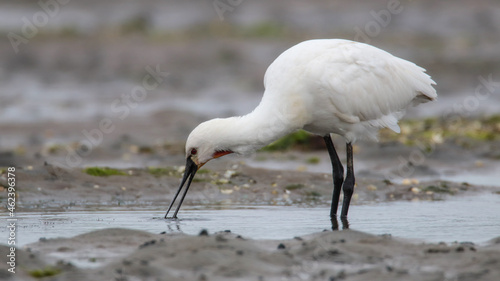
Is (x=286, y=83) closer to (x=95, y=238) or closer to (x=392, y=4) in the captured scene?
(x=95, y=238)

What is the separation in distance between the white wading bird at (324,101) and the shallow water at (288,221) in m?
0.39

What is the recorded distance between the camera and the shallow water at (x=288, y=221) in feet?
26.2

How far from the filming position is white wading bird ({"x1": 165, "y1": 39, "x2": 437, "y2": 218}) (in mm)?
8367

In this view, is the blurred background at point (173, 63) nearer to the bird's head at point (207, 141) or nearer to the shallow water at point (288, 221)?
the shallow water at point (288, 221)

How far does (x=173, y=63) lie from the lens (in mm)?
26734

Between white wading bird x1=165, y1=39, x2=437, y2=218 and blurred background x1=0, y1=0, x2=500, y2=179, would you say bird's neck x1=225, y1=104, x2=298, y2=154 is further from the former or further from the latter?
blurred background x1=0, y1=0, x2=500, y2=179

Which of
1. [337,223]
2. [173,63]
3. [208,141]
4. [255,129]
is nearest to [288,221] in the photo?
[337,223]

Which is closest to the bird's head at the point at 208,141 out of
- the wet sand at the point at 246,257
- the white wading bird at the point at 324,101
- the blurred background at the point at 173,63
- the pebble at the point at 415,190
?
the white wading bird at the point at 324,101

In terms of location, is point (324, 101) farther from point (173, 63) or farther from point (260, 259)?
point (173, 63)

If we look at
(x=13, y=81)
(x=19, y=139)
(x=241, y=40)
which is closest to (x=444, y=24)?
(x=241, y=40)

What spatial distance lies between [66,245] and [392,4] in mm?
29510

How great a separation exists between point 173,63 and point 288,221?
18.5m

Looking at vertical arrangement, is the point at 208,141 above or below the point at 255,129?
below

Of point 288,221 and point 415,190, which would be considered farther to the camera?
point 415,190
